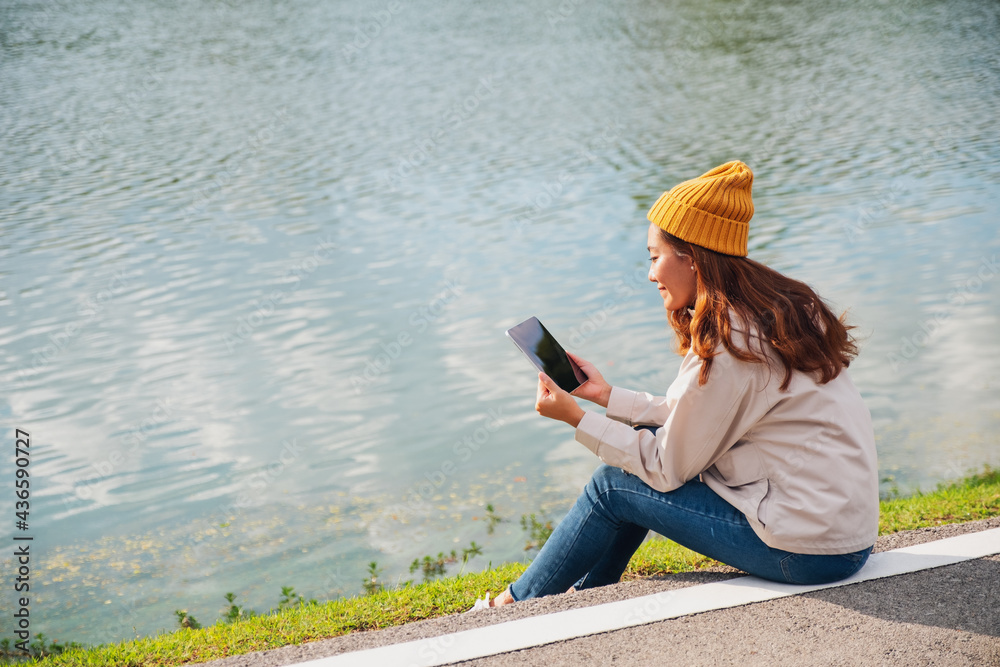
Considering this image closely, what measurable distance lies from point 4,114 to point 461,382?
49.5 feet

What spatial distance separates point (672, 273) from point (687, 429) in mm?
546

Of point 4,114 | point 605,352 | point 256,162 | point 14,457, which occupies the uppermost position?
point 4,114

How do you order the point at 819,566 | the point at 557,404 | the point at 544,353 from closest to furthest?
1. the point at 819,566
2. the point at 557,404
3. the point at 544,353

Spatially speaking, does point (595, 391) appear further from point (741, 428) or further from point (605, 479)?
point (741, 428)

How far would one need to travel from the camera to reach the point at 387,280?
9.45 m

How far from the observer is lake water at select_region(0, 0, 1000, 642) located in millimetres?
5543

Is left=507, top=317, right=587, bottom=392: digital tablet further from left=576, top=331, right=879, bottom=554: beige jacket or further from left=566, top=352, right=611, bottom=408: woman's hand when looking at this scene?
left=576, top=331, right=879, bottom=554: beige jacket

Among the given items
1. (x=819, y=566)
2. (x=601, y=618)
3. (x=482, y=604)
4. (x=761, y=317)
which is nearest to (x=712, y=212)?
(x=761, y=317)

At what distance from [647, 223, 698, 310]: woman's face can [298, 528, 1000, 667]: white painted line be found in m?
1.03

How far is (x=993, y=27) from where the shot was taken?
23.0 meters

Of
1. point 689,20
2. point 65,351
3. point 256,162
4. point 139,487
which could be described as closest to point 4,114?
point 256,162

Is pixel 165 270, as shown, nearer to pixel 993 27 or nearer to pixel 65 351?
pixel 65 351

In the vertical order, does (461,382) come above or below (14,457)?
below

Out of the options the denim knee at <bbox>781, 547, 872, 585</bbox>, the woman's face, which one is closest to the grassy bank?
the denim knee at <bbox>781, 547, 872, 585</bbox>
